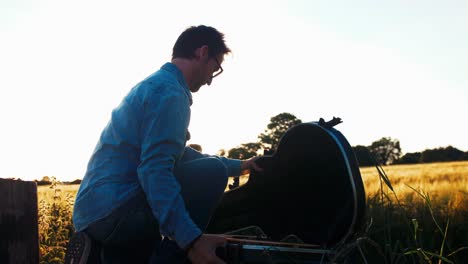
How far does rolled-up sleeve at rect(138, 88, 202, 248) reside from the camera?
81.4 inches

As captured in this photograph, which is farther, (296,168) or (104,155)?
(296,168)

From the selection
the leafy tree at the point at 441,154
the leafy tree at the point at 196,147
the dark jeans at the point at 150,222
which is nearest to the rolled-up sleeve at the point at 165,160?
the dark jeans at the point at 150,222

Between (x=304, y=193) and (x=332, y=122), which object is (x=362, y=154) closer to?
(x=332, y=122)

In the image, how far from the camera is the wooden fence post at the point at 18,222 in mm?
2549

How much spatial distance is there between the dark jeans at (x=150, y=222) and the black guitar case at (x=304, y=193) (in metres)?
0.63

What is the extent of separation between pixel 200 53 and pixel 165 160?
743 mm

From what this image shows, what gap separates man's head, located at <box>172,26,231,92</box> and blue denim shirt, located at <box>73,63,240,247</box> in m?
0.12

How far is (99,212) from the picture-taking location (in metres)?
2.32

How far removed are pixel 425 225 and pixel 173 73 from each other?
2557 mm

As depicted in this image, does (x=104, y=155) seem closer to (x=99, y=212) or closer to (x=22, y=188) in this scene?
(x=99, y=212)

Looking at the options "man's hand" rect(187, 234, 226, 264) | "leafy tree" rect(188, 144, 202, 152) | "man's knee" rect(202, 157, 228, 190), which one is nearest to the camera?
"man's hand" rect(187, 234, 226, 264)

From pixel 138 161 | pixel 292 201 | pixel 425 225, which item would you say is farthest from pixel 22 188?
pixel 425 225

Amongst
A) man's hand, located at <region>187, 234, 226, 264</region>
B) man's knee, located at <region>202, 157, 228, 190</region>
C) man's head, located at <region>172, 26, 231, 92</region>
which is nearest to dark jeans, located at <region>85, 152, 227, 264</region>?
man's knee, located at <region>202, 157, 228, 190</region>

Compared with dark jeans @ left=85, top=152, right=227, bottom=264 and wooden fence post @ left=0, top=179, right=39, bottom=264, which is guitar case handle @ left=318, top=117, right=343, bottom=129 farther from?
wooden fence post @ left=0, top=179, right=39, bottom=264
